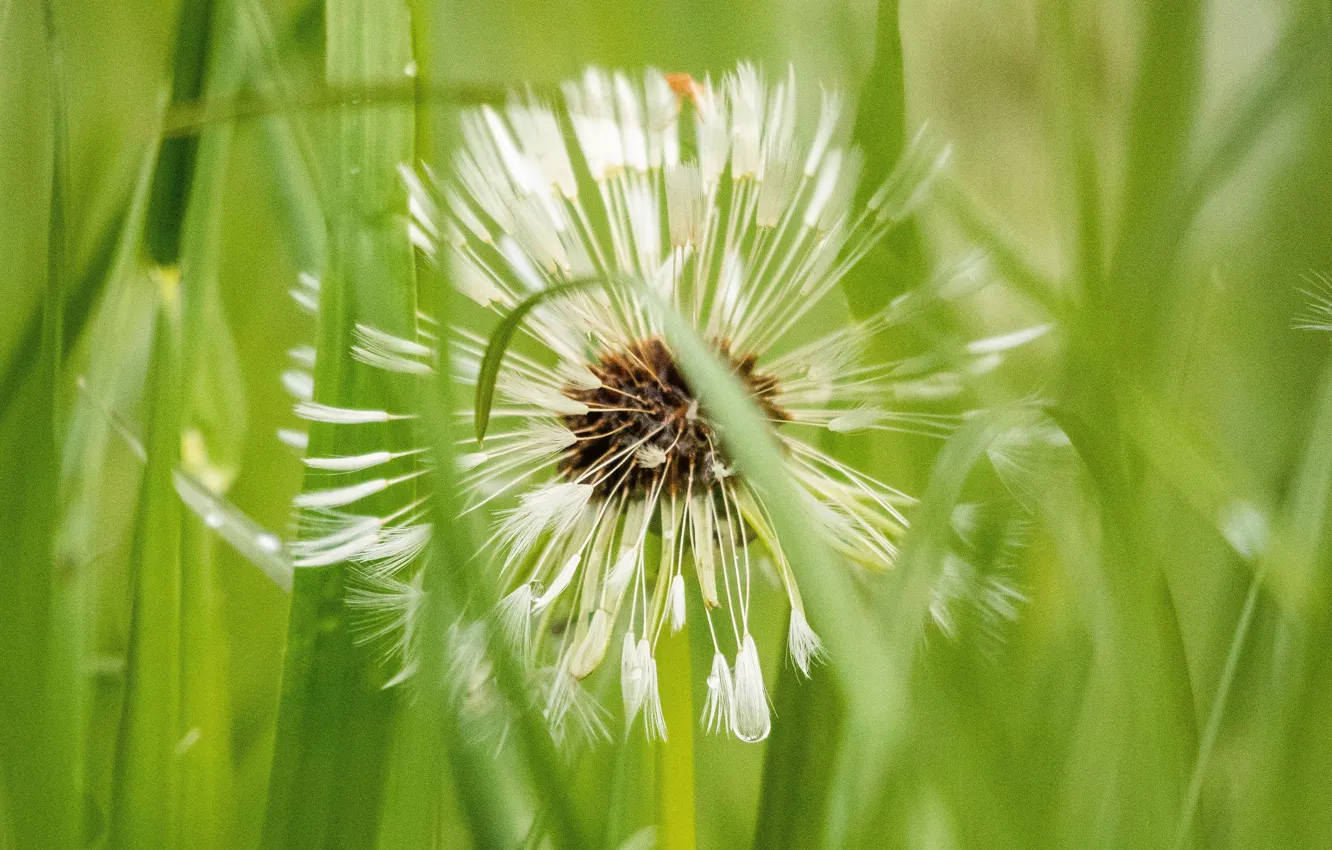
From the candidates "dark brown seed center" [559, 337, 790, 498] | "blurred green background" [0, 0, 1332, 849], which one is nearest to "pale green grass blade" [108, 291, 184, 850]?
"blurred green background" [0, 0, 1332, 849]

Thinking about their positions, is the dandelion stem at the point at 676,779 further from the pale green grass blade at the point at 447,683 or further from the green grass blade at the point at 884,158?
the green grass blade at the point at 884,158

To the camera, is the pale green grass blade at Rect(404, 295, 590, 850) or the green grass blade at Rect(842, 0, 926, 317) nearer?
the pale green grass blade at Rect(404, 295, 590, 850)

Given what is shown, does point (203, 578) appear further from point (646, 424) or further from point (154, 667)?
point (646, 424)

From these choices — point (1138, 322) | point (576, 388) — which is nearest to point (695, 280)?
point (576, 388)

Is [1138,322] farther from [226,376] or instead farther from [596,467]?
[226,376]

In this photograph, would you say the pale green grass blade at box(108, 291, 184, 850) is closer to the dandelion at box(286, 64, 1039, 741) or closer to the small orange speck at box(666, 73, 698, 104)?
the dandelion at box(286, 64, 1039, 741)

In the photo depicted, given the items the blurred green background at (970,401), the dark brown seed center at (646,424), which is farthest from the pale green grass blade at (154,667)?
the dark brown seed center at (646,424)

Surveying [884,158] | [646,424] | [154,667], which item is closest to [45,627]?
[154,667]
